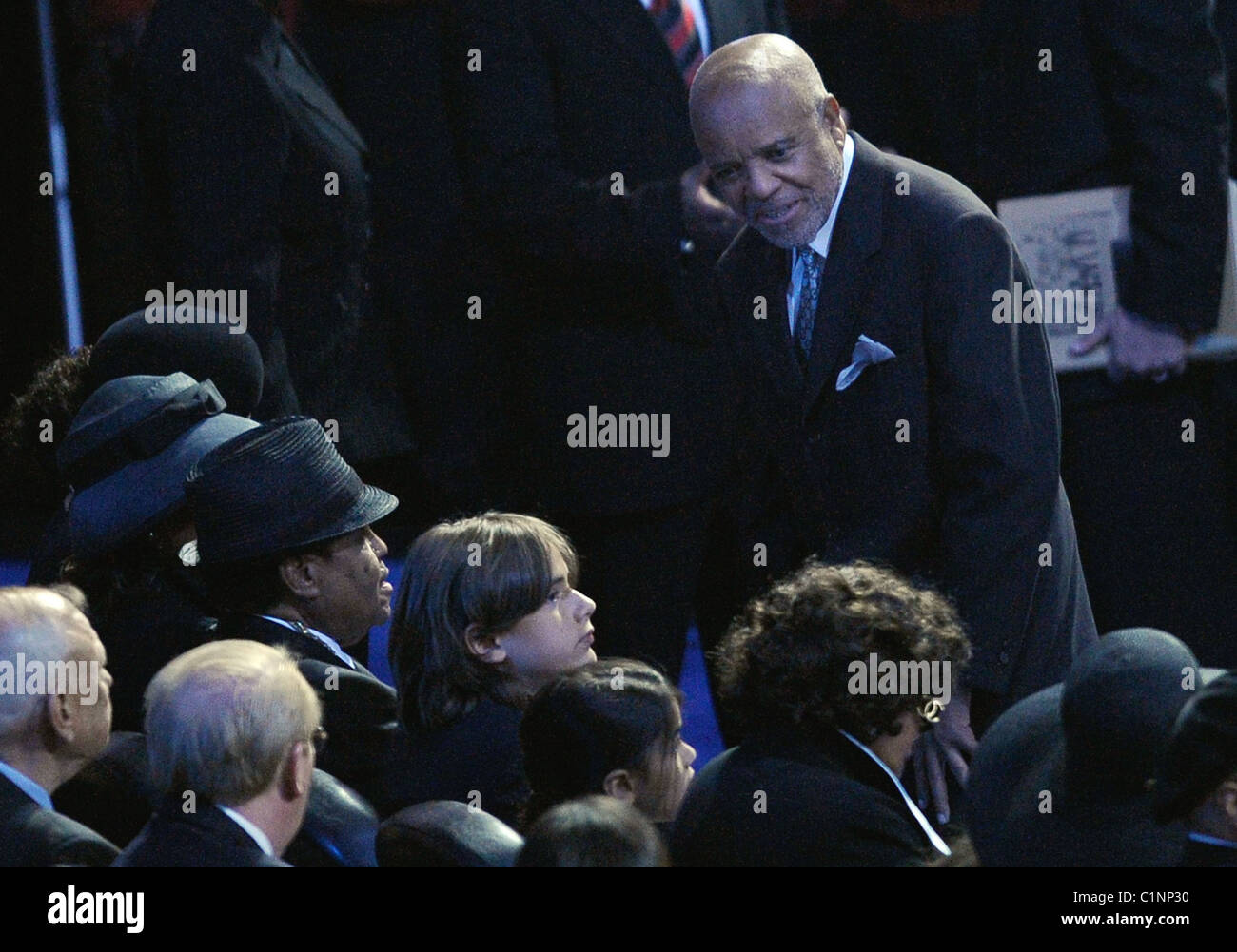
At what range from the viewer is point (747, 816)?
2.63 metres

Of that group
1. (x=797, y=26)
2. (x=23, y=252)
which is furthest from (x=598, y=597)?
(x=23, y=252)

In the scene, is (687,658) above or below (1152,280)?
below

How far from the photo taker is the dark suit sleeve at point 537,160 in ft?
14.5

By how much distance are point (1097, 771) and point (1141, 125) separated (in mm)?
2276

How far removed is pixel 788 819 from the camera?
2615 mm

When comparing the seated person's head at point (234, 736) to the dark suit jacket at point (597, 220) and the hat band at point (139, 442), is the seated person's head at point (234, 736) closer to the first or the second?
the hat band at point (139, 442)

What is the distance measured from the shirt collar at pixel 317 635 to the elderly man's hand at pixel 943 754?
86 centimetres

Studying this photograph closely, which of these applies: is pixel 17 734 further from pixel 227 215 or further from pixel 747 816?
pixel 227 215

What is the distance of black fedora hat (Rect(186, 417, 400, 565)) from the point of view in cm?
330

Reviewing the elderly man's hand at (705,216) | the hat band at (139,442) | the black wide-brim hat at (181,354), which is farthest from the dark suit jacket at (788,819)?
the elderly man's hand at (705,216)

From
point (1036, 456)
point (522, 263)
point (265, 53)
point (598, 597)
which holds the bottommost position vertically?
point (598, 597)
